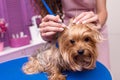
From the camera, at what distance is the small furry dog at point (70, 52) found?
2.90 ft

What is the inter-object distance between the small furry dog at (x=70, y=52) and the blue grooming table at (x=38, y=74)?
23mm

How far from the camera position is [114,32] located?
86.4 inches

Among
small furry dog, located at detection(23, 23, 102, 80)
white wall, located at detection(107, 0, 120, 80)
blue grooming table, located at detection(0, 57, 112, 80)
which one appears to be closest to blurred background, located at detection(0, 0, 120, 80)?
white wall, located at detection(107, 0, 120, 80)

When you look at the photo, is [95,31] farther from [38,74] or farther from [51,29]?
[38,74]

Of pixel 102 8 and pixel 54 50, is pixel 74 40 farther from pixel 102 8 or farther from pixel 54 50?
pixel 102 8

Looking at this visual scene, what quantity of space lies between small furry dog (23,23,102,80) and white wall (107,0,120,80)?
1.28 meters

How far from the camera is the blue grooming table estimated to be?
896 millimetres

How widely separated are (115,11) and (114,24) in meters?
0.12

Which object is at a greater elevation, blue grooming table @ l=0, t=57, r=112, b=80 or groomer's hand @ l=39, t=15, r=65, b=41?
groomer's hand @ l=39, t=15, r=65, b=41

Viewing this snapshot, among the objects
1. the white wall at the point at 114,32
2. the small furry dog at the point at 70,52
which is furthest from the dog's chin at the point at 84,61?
the white wall at the point at 114,32

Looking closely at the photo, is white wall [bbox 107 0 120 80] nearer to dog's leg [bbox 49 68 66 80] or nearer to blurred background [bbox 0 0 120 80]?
blurred background [bbox 0 0 120 80]

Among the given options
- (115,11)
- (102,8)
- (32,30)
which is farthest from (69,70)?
(32,30)

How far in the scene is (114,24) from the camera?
2166 millimetres

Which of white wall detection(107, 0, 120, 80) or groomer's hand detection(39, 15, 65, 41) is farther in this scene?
white wall detection(107, 0, 120, 80)
